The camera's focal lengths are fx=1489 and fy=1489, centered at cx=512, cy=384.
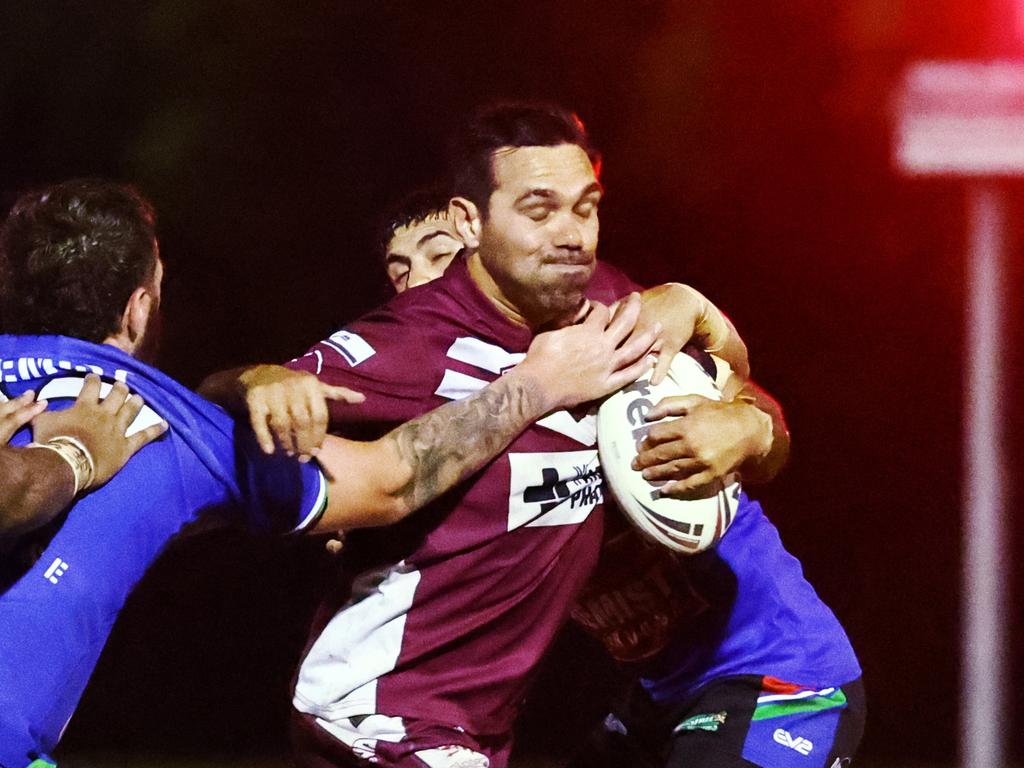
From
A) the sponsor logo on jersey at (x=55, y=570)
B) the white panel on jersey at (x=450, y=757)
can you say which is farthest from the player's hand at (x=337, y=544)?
the sponsor logo on jersey at (x=55, y=570)

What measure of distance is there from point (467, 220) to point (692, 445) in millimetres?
725

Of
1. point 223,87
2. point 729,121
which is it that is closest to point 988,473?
point 729,121

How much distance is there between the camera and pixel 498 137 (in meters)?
3.21

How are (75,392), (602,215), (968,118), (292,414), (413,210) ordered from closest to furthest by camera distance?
(292,414) < (75,392) < (413,210) < (968,118) < (602,215)

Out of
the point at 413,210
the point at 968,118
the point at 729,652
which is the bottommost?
the point at 729,652

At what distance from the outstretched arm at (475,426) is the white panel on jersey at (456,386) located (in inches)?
3.8

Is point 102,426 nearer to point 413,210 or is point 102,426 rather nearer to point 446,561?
point 446,561

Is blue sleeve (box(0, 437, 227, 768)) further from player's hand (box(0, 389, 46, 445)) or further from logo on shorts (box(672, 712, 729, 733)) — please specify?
logo on shorts (box(672, 712, 729, 733))

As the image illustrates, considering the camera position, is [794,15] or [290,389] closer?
[290,389]

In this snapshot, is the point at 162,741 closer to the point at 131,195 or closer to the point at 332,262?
the point at 332,262

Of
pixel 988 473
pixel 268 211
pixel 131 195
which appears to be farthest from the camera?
pixel 268 211

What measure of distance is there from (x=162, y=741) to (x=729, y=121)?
3.31m

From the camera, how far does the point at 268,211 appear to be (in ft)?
18.6

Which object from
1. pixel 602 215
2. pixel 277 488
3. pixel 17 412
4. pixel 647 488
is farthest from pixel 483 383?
pixel 602 215
